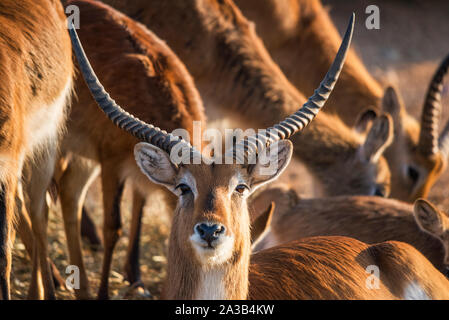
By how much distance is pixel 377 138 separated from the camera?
292 inches

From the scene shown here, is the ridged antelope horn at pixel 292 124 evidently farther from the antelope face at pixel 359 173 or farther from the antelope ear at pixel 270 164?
the antelope face at pixel 359 173

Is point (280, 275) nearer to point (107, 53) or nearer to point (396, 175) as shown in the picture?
point (107, 53)

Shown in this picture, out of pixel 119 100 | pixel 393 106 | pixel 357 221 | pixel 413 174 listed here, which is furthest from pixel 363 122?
pixel 119 100

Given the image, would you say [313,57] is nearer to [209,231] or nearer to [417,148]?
[417,148]

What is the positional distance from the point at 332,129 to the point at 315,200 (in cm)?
110

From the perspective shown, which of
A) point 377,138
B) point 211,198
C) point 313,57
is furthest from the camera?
point 313,57

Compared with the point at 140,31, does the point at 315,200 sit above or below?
below

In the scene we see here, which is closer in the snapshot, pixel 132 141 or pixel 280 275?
pixel 280 275

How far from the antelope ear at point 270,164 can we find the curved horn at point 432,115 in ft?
12.0

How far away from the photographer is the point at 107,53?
6.33m

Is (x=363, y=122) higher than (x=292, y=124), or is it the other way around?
(x=363, y=122)

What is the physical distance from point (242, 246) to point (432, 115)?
4174mm

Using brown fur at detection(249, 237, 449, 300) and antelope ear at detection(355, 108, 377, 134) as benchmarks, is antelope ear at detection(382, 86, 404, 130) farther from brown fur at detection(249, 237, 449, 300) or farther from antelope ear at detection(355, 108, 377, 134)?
brown fur at detection(249, 237, 449, 300)
